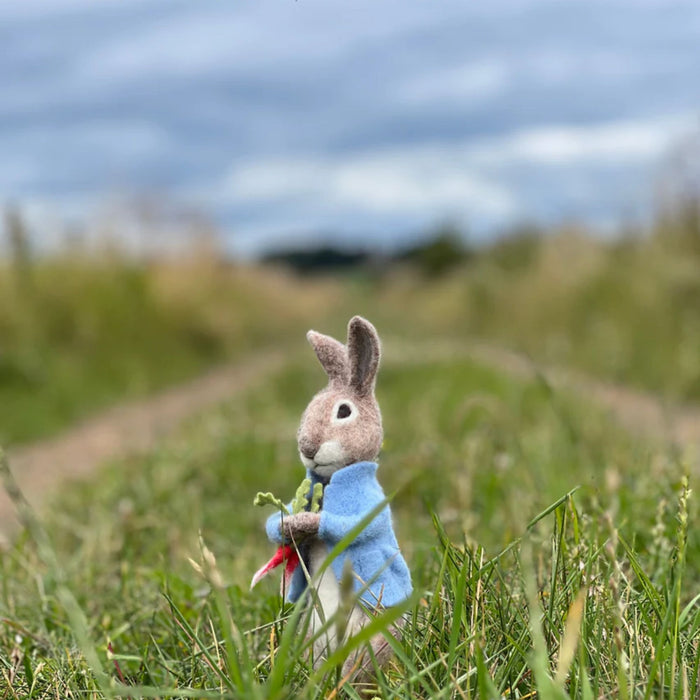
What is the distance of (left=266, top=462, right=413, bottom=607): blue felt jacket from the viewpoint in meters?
1.67

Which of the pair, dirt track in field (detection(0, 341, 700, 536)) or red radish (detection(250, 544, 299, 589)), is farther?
dirt track in field (detection(0, 341, 700, 536))

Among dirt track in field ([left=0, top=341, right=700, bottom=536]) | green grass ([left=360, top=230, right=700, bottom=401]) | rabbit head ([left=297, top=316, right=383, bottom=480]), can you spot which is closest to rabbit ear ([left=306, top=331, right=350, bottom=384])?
rabbit head ([left=297, top=316, right=383, bottom=480])

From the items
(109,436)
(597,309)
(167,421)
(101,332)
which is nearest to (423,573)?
(109,436)

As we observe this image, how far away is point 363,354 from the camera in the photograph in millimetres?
1771

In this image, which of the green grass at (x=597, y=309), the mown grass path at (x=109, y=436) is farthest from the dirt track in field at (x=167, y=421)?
the green grass at (x=597, y=309)

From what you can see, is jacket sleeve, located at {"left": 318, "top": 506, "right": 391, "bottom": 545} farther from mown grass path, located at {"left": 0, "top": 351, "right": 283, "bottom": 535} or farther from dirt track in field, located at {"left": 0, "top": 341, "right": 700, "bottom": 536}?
mown grass path, located at {"left": 0, "top": 351, "right": 283, "bottom": 535}

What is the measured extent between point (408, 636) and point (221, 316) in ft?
48.0

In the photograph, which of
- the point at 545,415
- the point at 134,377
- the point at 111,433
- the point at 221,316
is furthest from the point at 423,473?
the point at 221,316

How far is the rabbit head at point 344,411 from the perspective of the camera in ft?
5.71

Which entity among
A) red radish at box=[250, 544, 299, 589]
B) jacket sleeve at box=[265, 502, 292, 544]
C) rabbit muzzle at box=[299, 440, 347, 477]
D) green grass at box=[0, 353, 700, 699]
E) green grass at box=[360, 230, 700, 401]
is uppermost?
rabbit muzzle at box=[299, 440, 347, 477]

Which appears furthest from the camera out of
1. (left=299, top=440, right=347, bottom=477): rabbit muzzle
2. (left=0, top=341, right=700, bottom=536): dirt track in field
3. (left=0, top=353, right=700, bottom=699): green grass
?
(left=0, top=341, right=700, bottom=536): dirt track in field

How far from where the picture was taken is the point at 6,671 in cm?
182

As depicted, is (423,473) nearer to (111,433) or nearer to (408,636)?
(408,636)

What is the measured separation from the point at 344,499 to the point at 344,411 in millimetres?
172
